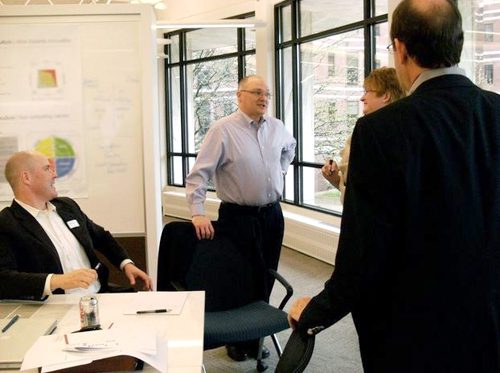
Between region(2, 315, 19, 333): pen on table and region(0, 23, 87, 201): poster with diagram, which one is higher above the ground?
region(0, 23, 87, 201): poster with diagram

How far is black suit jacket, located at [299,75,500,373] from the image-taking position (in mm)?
1269

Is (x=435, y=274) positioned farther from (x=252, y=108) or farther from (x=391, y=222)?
(x=252, y=108)

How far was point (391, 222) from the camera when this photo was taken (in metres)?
1.27

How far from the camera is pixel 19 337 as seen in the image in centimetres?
176

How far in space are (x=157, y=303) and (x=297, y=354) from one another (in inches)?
32.5

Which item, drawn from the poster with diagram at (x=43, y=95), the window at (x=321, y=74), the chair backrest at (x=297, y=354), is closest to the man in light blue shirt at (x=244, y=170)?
the poster with diagram at (x=43, y=95)

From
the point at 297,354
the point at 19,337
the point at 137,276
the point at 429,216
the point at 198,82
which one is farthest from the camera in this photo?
the point at 198,82

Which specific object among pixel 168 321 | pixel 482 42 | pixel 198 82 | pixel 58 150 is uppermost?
pixel 198 82

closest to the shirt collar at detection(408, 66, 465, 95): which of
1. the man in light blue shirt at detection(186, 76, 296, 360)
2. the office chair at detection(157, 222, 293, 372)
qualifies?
the office chair at detection(157, 222, 293, 372)

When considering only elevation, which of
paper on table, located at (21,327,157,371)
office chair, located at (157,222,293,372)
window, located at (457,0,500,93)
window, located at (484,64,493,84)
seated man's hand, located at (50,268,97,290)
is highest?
window, located at (457,0,500,93)

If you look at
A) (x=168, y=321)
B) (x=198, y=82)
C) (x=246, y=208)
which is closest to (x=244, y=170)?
(x=246, y=208)

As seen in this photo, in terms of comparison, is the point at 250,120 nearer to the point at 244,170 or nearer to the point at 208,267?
the point at 244,170

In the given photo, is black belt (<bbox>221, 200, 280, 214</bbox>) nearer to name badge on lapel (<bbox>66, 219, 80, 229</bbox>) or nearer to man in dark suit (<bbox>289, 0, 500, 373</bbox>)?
name badge on lapel (<bbox>66, 219, 80, 229</bbox>)

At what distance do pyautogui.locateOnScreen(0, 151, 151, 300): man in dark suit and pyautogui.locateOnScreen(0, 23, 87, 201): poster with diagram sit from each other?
0.84 meters
